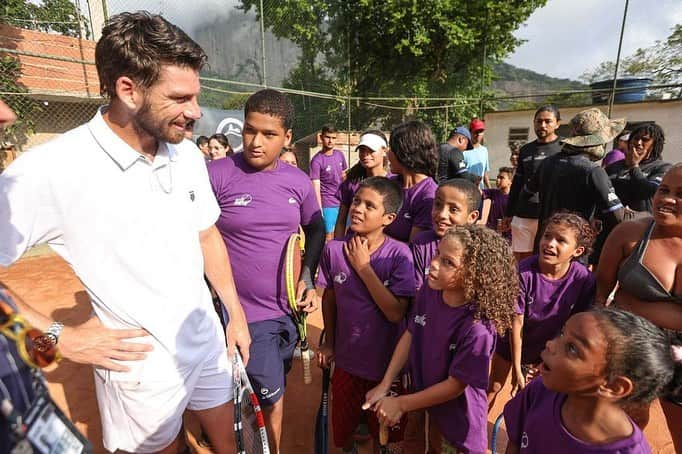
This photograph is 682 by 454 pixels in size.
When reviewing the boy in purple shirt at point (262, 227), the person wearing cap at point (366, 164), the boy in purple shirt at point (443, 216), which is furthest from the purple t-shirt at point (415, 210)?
the boy in purple shirt at point (262, 227)

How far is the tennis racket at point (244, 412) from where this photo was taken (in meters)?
1.75

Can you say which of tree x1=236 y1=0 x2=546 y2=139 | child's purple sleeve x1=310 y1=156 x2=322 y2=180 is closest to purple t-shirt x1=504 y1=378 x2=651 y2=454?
child's purple sleeve x1=310 y1=156 x2=322 y2=180

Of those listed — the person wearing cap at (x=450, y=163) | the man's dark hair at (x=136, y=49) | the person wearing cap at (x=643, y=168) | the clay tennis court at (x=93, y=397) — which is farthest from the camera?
the person wearing cap at (x=450, y=163)

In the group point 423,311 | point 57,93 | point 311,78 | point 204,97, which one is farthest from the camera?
point 311,78

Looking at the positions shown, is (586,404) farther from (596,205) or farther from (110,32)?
(596,205)

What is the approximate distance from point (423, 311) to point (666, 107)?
16.3 meters

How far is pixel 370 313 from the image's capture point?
7.36ft

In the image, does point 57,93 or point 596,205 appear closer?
point 596,205

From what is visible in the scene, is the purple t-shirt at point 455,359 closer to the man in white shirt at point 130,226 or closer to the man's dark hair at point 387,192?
the man's dark hair at point 387,192

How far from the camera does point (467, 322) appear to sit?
1826 millimetres

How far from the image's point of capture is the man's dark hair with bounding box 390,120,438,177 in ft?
9.47

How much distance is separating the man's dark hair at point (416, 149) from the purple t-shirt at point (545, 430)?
5.70 feet

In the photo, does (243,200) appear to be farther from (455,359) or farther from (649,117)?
(649,117)

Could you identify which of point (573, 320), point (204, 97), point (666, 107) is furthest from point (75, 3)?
point (666, 107)
